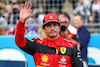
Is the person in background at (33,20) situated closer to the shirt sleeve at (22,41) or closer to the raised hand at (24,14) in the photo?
the shirt sleeve at (22,41)

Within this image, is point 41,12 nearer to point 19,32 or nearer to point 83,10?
point 83,10

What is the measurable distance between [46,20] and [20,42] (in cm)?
55

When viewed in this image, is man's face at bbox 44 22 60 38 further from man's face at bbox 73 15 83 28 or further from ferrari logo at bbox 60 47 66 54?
man's face at bbox 73 15 83 28

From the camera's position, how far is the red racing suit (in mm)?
3326

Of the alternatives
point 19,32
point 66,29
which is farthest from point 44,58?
point 66,29

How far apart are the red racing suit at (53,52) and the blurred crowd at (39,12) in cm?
363

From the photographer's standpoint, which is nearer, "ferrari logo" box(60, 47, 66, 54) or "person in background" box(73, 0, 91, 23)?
"ferrari logo" box(60, 47, 66, 54)

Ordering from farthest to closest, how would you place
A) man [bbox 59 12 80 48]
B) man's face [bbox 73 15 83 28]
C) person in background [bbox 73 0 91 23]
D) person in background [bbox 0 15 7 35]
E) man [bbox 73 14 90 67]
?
person in background [bbox 0 15 7 35], person in background [bbox 73 0 91 23], man's face [bbox 73 15 83 28], man [bbox 73 14 90 67], man [bbox 59 12 80 48]

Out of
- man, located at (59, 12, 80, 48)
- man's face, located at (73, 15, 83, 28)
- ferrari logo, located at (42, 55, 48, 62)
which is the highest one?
man's face, located at (73, 15, 83, 28)

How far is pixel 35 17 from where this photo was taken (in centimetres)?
730

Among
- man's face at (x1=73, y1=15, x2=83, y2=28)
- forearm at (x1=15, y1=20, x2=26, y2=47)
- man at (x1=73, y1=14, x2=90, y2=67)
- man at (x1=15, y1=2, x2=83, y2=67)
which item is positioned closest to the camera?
forearm at (x1=15, y1=20, x2=26, y2=47)

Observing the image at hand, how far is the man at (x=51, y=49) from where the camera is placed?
3324 mm

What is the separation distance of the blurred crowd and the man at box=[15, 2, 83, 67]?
361 cm

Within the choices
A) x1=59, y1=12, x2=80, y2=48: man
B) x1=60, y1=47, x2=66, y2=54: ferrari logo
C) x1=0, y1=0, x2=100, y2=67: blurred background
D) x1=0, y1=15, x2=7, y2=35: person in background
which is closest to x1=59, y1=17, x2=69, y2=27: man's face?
x1=59, y1=12, x2=80, y2=48: man
